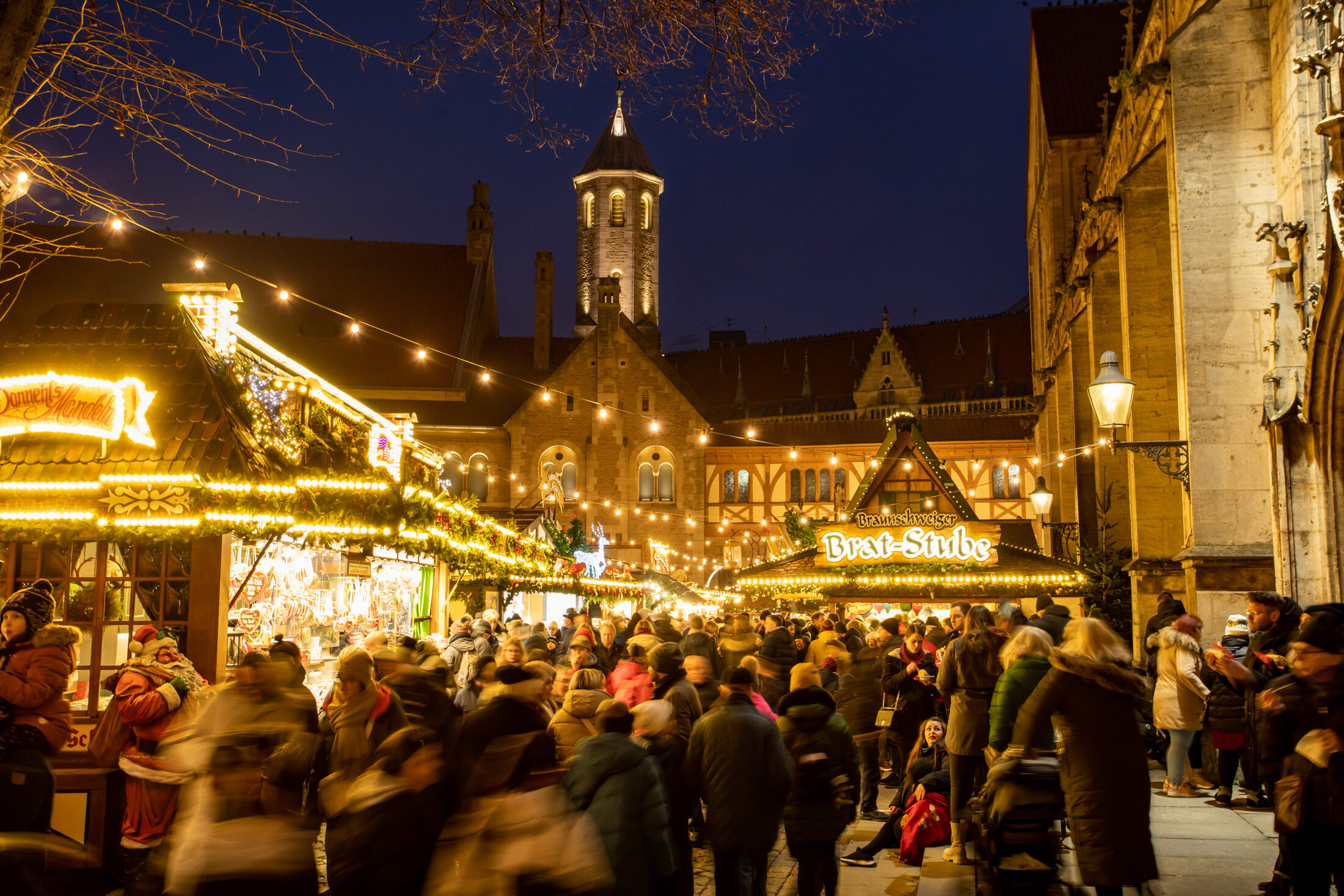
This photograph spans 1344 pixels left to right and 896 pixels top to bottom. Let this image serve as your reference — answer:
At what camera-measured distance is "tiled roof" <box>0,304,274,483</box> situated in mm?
7977

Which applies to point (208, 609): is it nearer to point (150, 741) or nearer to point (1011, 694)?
point (150, 741)

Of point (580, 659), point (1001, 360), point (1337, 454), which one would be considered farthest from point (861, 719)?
point (1001, 360)

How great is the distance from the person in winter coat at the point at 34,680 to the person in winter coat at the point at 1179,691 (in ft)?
24.7

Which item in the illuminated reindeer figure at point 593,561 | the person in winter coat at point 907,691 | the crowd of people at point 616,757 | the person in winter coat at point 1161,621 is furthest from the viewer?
the illuminated reindeer figure at point 593,561

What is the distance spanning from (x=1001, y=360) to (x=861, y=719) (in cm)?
4882

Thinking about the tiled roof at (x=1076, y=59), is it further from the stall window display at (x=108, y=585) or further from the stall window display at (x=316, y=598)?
the stall window display at (x=108, y=585)

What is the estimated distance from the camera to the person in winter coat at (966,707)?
7035mm

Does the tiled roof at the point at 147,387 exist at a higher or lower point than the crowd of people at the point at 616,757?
higher

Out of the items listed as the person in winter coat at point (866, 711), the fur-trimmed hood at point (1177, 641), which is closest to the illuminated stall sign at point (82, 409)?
the person in winter coat at point (866, 711)

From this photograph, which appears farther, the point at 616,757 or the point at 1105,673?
the point at 1105,673

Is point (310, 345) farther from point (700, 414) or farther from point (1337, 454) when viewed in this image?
point (1337, 454)

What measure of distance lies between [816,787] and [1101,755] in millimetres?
1394

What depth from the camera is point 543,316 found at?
49219 millimetres

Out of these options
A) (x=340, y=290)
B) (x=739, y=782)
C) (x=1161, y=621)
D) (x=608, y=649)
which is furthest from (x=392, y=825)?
(x=340, y=290)
